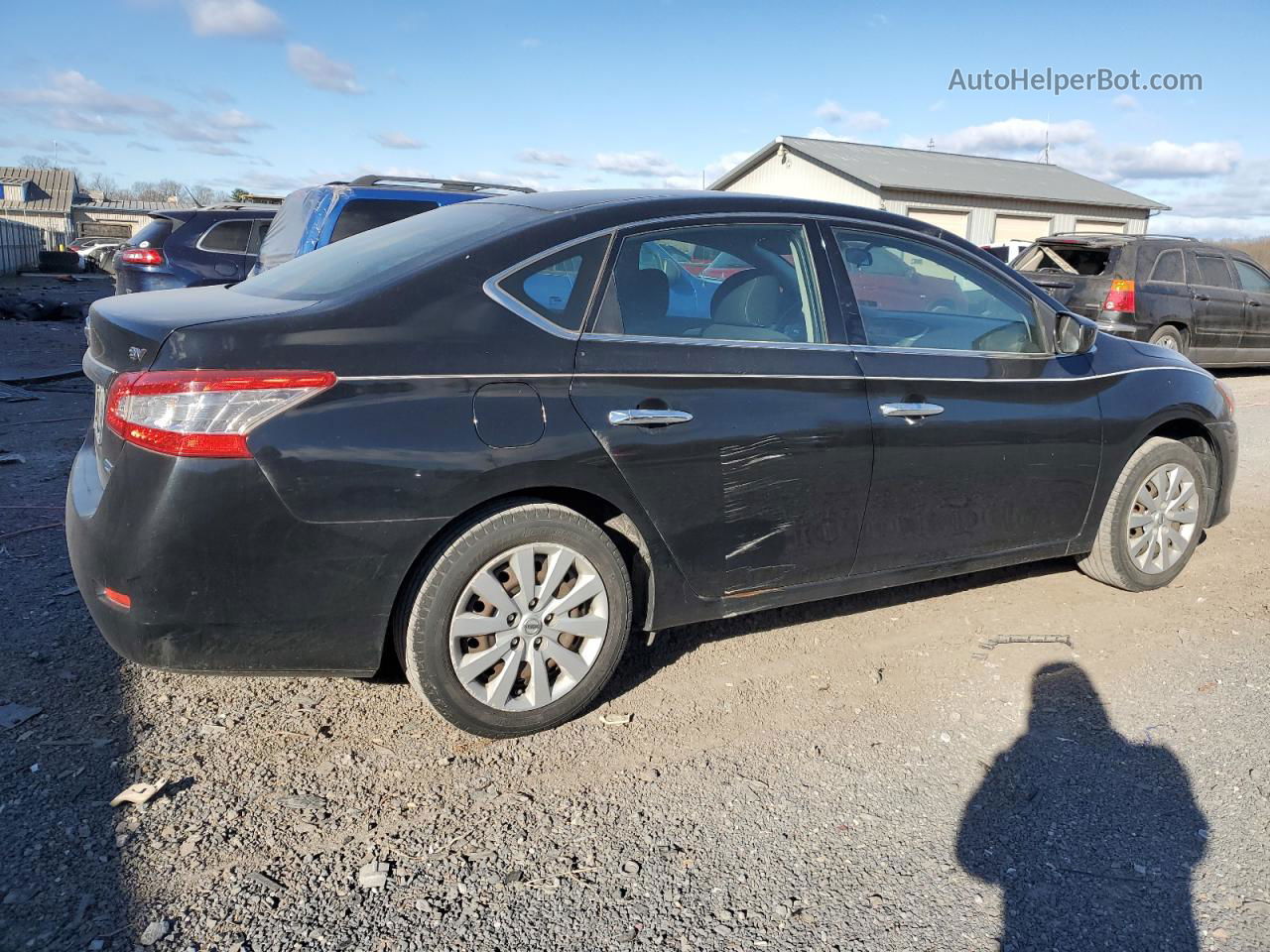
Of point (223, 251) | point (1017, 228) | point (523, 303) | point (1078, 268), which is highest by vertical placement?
point (1017, 228)

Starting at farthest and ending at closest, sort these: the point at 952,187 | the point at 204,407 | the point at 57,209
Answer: the point at 57,209 → the point at 952,187 → the point at 204,407

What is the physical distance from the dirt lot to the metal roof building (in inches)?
1025

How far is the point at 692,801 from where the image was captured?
2.99m

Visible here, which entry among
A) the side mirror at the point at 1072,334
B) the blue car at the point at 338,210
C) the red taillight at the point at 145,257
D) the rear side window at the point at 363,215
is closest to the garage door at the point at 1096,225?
the red taillight at the point at 145,257

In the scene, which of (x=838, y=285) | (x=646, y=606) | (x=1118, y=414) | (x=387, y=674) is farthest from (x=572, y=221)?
(x=1118, y=414)

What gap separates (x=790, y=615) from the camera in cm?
442

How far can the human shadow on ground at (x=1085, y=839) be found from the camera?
8.24 ft

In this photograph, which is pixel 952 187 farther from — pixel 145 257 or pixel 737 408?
pixel 737 408

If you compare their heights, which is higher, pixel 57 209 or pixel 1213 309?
pixel 57 209

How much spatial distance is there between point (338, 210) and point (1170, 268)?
9.52 m

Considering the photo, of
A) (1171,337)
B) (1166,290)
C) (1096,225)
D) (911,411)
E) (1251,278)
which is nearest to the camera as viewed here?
(911,411)

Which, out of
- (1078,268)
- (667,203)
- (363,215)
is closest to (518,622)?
(667,203)

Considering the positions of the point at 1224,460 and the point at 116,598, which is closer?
the point at 116,598

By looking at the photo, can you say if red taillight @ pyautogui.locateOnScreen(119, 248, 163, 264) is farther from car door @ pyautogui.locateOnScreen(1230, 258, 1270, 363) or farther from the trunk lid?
car door @ pyautogui.locateOnScreen(1230, 258, 1270, 363)
